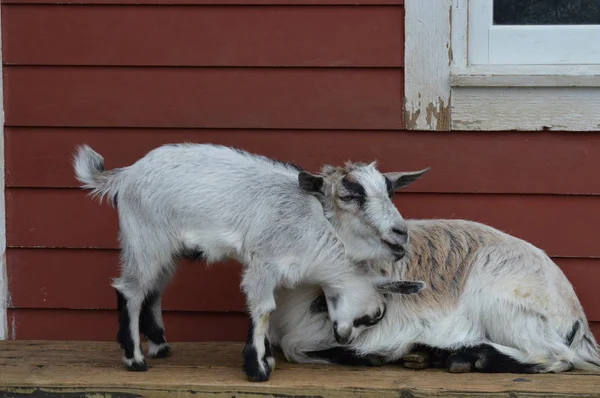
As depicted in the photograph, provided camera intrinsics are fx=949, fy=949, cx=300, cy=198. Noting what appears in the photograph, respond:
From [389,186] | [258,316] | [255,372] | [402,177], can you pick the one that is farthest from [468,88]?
[255,372]

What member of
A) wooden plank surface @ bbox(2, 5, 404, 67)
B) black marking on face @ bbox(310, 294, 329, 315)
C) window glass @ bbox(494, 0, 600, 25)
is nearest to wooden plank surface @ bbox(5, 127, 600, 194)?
wooden plank surface @ bbox(2, 5, 404, 67)

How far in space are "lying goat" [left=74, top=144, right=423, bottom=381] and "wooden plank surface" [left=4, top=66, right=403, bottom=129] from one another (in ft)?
2.19

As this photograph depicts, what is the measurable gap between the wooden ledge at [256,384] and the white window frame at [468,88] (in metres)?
1.19

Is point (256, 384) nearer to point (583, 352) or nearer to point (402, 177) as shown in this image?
point (402, 177)

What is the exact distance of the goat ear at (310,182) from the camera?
359 cm

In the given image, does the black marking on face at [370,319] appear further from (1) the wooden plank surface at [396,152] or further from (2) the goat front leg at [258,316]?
(1) the wooden plank surface at [396,152]

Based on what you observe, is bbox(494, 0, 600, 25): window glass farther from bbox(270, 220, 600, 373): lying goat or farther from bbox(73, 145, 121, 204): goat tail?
bbox(73, 145, 121, 204): goat tail

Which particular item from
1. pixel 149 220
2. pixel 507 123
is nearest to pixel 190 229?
pixel 149 220

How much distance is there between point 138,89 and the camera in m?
4.43

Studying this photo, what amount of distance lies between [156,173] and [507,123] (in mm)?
1647

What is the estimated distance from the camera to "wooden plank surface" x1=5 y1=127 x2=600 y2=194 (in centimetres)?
433

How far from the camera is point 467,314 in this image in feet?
12.5

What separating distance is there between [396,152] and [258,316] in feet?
3.98

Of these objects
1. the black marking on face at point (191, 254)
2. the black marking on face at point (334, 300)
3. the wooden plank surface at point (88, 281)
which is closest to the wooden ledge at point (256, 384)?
the black marking on face at point (334, 300)
